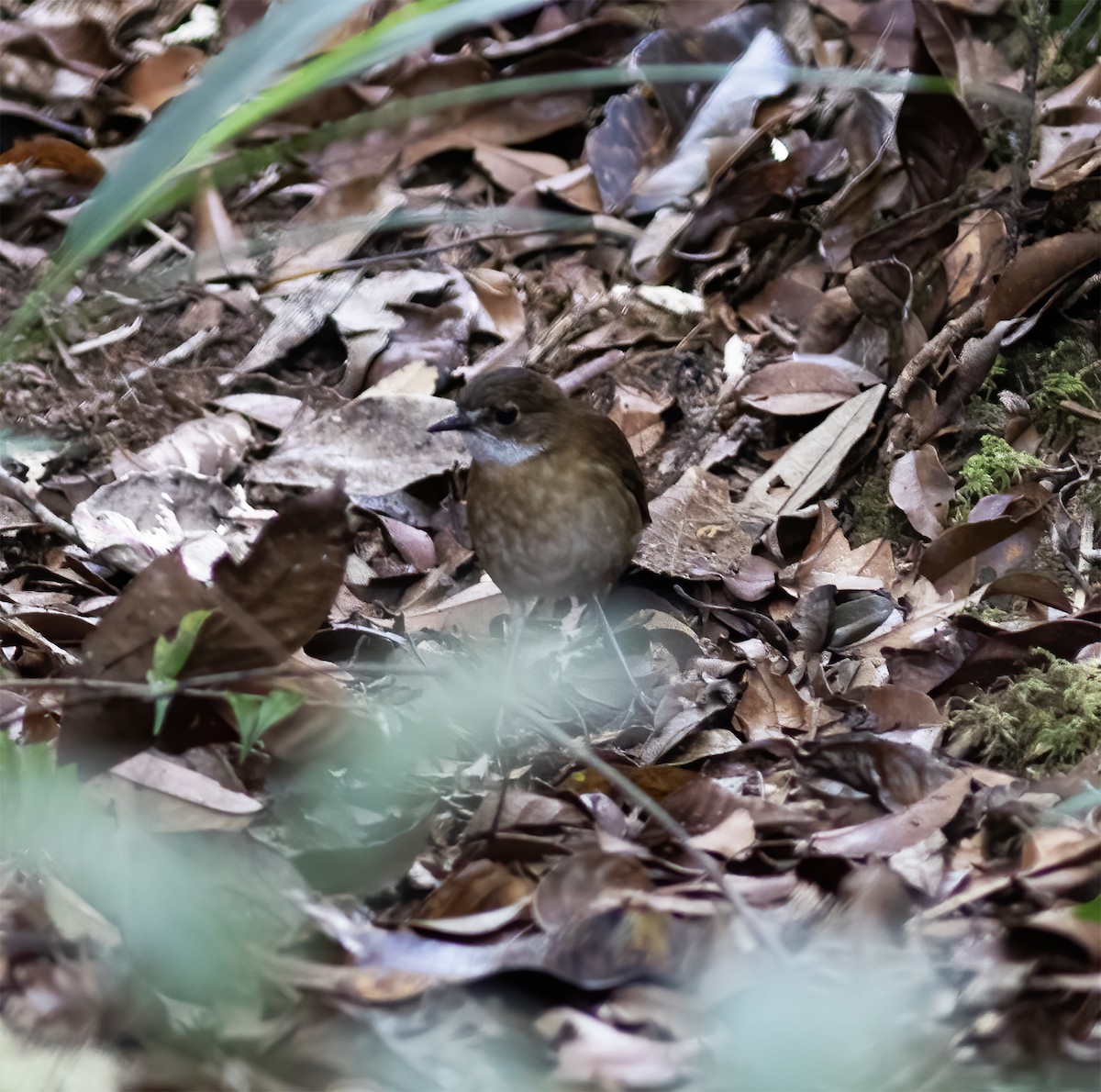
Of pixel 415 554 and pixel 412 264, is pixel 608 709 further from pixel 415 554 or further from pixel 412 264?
pixel 412 264

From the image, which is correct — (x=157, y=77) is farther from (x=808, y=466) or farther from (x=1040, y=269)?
(x=1040, y=269)

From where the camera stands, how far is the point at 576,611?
5211 millimetres

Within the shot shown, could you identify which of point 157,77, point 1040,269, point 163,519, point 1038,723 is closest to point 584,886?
point 1038,723

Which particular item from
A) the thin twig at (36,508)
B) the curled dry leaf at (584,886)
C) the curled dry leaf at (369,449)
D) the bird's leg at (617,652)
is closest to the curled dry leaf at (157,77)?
the curled dry leaf at (369,449)

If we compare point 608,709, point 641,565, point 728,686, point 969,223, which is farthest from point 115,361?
point 969,223

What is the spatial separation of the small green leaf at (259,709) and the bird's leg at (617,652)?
1743mm

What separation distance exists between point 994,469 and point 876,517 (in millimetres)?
462

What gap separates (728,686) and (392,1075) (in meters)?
1.92

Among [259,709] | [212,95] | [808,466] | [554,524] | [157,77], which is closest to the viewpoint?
[212,95]

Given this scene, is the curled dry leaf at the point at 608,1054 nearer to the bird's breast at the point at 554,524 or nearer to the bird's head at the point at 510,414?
the bird's breast at the point at 554,524

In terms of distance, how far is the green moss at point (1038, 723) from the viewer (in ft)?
10.5

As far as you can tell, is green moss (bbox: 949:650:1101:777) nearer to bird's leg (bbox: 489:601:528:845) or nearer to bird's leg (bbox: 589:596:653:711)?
bird's leg (bbox: 589:596:653:711)

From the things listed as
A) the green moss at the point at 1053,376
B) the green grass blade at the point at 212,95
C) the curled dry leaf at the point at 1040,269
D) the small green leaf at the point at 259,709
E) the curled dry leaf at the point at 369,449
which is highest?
the green grass blade at the point at 212,95

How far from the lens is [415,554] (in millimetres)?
5016
